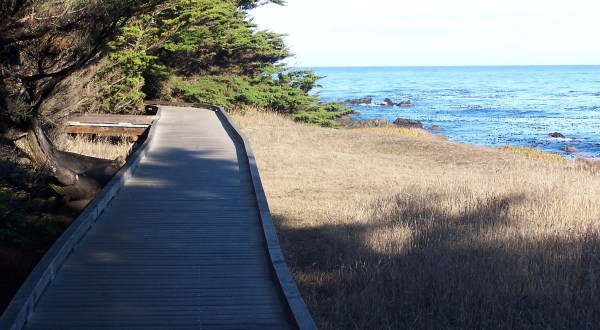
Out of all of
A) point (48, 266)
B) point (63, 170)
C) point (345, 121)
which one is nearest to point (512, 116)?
point (345, 121)

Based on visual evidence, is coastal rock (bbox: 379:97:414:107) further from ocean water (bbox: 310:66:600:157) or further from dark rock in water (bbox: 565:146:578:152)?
dark rock in water (bbox: 565:146:578:152)

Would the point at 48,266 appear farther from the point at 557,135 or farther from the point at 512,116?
the point at 512,116

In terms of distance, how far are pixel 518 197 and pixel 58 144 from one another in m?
10.5

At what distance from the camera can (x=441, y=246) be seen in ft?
30.0

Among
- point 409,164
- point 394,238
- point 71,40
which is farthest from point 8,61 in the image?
point 409,164

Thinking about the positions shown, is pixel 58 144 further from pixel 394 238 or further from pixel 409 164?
pixel 394 238

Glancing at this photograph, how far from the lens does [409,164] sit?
63.4 feet

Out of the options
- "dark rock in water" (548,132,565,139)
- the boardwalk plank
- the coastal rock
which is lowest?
the coastal rock

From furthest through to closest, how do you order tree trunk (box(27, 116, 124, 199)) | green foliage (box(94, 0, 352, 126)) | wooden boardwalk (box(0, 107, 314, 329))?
green foliage (box(94, 0, 352, 126)) → tree trunk (box(27, 116, 124, 199)) → wooden boardwalk (box(0, 107, 314, 329))

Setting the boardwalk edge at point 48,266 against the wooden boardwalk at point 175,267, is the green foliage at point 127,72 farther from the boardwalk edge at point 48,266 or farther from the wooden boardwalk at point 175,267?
the boardwalk edge at point 48,266

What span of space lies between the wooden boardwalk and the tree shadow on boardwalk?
72 cm

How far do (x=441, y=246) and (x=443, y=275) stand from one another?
49.5 inches

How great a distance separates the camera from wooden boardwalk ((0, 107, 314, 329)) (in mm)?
6062

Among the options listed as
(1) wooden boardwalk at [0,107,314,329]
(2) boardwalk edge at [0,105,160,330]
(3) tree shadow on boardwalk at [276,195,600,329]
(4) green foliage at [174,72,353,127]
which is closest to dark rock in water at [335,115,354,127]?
(4) green foliage at [174,72,353,127]
